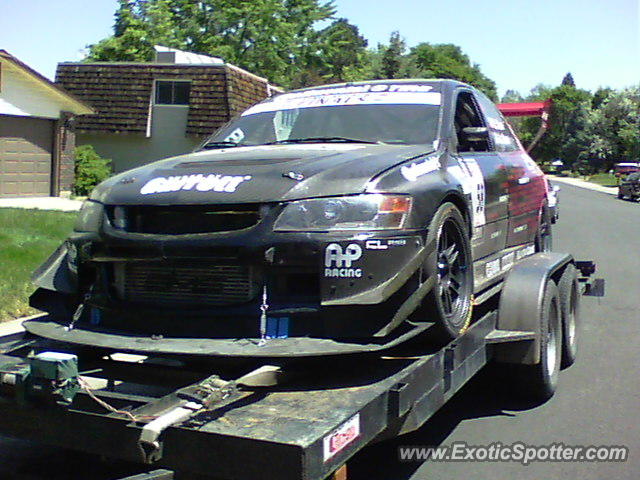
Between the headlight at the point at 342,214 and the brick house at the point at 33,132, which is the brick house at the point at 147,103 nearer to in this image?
the brick house at the point at 33,132

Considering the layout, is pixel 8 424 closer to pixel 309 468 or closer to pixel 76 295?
pixel 76 295

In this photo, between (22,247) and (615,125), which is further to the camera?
(615,125)

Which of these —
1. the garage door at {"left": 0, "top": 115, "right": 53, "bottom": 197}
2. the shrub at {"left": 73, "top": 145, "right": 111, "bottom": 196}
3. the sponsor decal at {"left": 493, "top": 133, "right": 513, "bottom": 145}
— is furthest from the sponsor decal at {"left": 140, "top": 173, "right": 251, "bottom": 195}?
the shrub at {"left": 73, "top": 145, "right": 111, "bottom": 196}

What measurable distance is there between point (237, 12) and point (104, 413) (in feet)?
131

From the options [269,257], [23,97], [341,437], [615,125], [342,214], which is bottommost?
[341,437]

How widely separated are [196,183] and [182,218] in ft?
0.61

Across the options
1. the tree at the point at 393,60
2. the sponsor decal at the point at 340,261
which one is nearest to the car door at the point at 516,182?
the sponsor decal at the point at 340,261

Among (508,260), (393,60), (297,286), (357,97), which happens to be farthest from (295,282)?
(393,60)

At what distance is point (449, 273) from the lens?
4395 millimetres

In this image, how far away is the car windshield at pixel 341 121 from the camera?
16.5 ft

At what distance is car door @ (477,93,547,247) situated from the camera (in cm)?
606

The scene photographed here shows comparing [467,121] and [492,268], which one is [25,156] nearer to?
[467,121]

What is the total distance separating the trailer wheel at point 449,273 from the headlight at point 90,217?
5.48 ft

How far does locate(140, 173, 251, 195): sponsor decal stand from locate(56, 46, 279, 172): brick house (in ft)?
82.4
